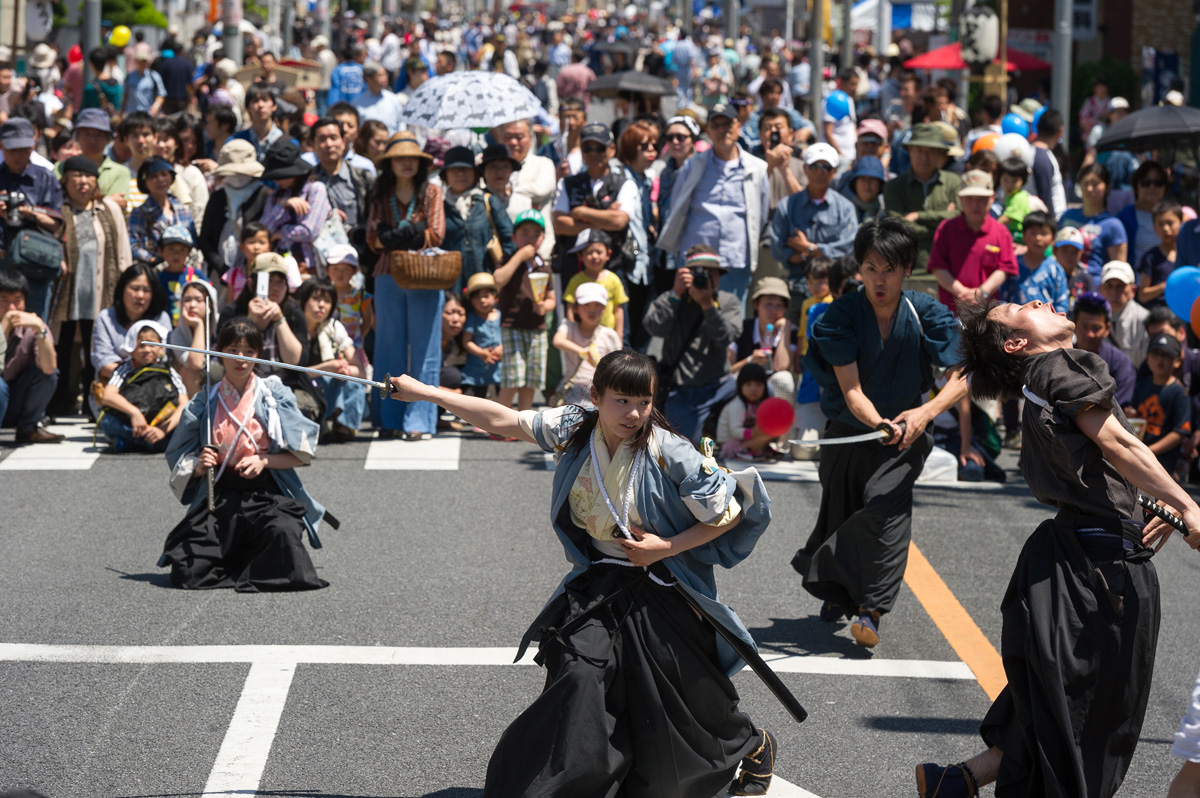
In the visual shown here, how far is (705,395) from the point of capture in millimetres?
10906

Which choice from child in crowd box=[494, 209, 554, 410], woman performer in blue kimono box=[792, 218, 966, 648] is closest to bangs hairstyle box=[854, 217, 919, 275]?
woman performer in blue kimono box=[792, 218, 966, 648]

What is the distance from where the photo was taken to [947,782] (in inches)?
191

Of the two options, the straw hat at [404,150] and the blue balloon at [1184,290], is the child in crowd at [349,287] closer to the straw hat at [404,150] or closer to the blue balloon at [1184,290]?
the straw hat at [404,150]

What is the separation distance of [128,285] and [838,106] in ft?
32.0

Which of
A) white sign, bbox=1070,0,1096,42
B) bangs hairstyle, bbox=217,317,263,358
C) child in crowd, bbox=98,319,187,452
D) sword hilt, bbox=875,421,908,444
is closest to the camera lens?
sword hilt, bbox=875,421,908,444

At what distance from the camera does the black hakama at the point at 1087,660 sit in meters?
4.52

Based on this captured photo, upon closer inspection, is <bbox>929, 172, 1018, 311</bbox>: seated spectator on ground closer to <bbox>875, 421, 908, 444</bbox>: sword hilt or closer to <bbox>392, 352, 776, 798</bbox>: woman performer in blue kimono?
<bbox>875, 421, 908, 444</bbox>: sword hilt

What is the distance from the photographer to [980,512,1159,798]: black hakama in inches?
178

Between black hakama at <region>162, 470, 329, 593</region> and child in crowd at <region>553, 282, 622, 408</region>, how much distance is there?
3.34 m

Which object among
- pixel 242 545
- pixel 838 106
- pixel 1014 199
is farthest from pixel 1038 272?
pixel 838 106

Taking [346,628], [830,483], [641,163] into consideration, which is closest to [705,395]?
[641,163]

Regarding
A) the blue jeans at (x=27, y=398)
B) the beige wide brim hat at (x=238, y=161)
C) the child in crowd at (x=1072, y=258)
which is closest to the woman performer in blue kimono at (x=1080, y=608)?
the child in crowd at (x=1072, y=258)

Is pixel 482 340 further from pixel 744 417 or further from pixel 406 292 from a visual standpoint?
pixel 744 417

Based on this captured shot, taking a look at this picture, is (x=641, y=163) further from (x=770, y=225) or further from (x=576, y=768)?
(x=576, y=768)
